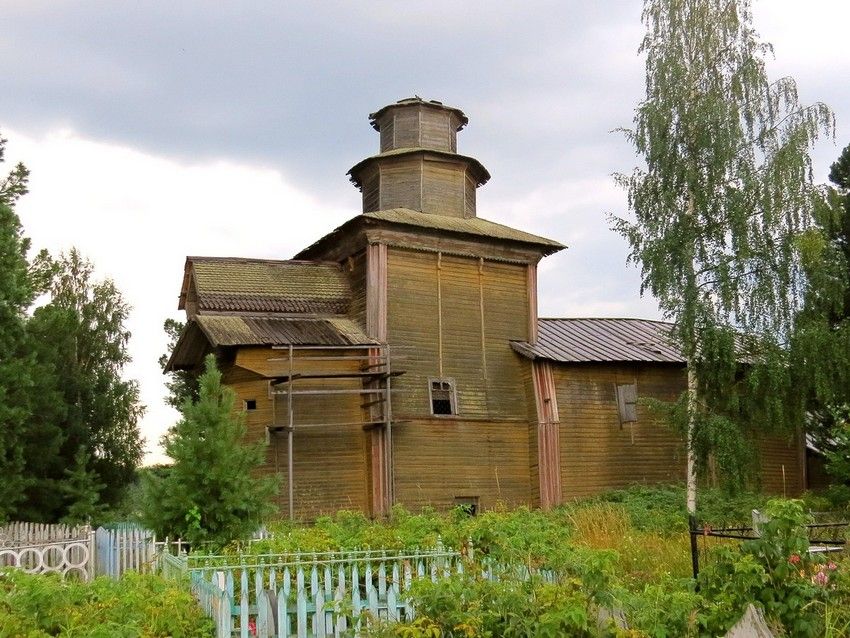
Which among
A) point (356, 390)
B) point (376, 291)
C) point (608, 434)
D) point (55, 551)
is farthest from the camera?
point (608, 434)

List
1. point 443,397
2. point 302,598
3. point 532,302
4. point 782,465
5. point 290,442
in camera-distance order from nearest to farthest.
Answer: point 302,598
point 290,442
point 443,397
point 532,302
point 782,465

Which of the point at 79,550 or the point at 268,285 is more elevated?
the point at 268,285

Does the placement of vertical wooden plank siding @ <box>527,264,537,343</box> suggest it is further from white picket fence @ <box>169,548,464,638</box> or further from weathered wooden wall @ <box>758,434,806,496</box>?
white picket fence @ <box>169,548,464,638</box>

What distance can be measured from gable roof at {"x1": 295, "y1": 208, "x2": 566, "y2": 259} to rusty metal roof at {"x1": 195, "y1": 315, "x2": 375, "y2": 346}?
100 inches

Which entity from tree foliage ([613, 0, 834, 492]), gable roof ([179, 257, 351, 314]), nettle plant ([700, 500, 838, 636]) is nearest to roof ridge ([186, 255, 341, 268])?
gable roof ([179, 257, 351, 314])

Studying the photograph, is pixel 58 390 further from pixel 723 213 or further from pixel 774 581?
pixel 774 581

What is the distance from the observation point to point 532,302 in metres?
24.9

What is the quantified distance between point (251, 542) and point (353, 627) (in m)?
5.79

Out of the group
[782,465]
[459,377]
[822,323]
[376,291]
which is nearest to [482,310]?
[459,377]

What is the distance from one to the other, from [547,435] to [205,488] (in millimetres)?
12345

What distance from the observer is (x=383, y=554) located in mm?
9938

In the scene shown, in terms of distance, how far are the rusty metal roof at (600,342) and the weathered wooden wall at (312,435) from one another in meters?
5.18

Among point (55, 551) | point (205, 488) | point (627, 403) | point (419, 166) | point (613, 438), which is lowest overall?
point (55, 551)

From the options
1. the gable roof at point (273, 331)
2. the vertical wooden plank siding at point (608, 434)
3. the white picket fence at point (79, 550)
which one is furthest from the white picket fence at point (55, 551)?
the vertical wooden plank siding at point (608, 434)
